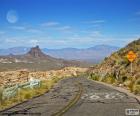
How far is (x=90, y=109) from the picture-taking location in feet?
59.1

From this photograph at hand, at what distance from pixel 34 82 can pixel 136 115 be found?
22709mm

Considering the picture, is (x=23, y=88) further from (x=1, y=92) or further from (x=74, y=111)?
(x=74, y=111)

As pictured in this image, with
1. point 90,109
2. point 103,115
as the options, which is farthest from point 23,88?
point 103,115

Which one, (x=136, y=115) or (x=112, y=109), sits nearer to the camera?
(x=136, y=115)

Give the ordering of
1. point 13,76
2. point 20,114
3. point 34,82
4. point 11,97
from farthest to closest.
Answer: point 13,76
point 34,82
point 11,97
point 20,114

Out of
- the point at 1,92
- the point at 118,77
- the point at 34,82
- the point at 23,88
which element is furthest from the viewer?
the point at 118,77

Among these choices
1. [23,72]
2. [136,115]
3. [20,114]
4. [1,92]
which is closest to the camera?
[136,115]

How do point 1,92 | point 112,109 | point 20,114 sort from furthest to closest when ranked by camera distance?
1. point 1,92
2. point 112,109
3. point 20,114

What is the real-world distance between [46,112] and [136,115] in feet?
13.8

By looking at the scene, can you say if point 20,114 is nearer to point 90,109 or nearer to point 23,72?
point 90,109

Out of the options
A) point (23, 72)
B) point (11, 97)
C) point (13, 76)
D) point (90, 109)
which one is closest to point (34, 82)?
point (11, 97)

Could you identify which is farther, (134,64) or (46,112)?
(134,64)

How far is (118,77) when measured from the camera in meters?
48.7

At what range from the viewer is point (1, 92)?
24219mm
